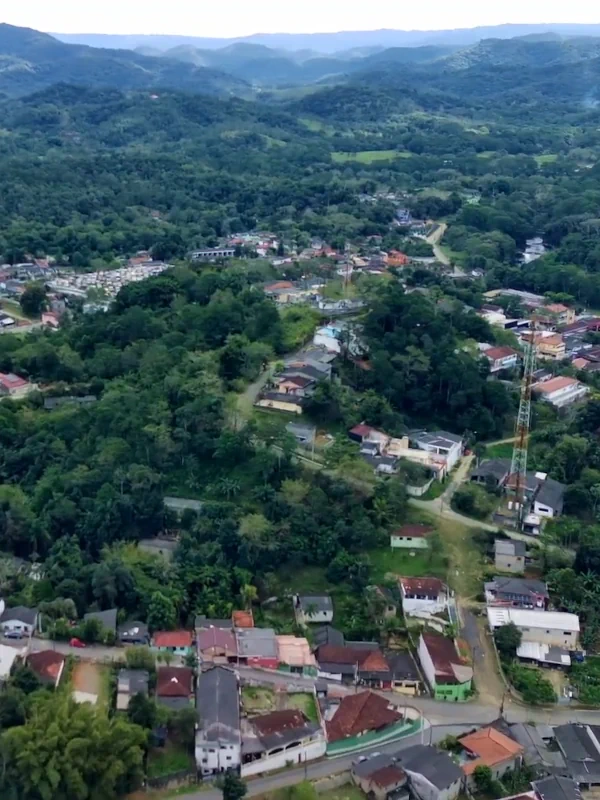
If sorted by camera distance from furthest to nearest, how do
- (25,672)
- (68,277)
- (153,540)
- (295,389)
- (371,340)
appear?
(68,277), (371,340), (295,389), (153,540), (25,672)

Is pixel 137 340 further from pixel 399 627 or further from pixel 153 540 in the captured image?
pixel 399 627

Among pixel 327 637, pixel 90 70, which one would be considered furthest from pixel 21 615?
pixel 90 70

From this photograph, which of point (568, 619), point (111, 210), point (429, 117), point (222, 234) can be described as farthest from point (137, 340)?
point (429, 117)

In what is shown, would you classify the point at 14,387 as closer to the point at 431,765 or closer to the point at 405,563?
the point at 405,563

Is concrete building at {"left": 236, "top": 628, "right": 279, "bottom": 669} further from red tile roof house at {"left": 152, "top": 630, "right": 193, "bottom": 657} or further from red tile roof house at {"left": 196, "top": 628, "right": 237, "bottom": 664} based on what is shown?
red tile roof house at {"left": 152, "top": 630, "right": 193, "bottom": 657}

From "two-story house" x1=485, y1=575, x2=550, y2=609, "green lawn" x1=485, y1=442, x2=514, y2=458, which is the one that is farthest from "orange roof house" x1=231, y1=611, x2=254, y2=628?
"green lawn" x1=485, y1=442, x2=514, y2=458

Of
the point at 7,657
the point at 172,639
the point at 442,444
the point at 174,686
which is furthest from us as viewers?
the point at 442,444

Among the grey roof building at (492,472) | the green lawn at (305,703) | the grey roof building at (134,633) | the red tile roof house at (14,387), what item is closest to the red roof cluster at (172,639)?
the grey roof building at (134,633)
